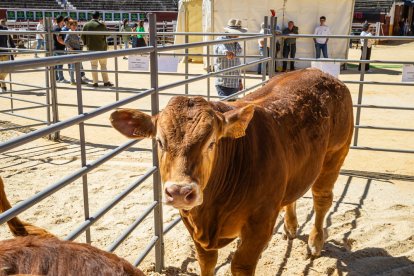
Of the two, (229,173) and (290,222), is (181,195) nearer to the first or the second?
(229,173)

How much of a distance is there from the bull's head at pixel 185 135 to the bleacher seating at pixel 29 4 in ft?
126

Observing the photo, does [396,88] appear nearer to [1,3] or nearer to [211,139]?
[211,139]

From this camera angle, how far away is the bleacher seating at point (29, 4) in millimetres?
36856

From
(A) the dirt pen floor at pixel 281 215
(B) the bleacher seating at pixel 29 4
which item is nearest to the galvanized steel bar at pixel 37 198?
(A) the dirt pen floor at pixel 281 215

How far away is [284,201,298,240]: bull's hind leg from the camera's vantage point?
4107 mm

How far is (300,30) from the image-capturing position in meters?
16.0

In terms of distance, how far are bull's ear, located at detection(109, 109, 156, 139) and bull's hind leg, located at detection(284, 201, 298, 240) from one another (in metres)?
1.92

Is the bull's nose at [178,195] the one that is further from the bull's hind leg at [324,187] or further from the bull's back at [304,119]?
the bull's hind leg at [324,187]

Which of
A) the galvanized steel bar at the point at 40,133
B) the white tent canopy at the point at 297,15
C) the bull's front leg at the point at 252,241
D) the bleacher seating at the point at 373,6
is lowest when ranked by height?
the bull's front leg at the point at 252,241

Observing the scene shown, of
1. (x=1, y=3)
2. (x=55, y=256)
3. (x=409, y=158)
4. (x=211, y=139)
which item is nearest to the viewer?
(x=55, y=256)

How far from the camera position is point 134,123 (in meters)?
2.66

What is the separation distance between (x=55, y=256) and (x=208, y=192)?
1.68 meters

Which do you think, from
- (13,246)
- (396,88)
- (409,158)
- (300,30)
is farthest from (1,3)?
(13,246)

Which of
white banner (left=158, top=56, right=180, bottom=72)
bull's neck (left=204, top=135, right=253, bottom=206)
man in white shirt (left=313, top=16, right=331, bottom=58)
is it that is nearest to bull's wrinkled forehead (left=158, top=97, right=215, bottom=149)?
bull's neck (left=204, top=135, right=253, bottom=206)
